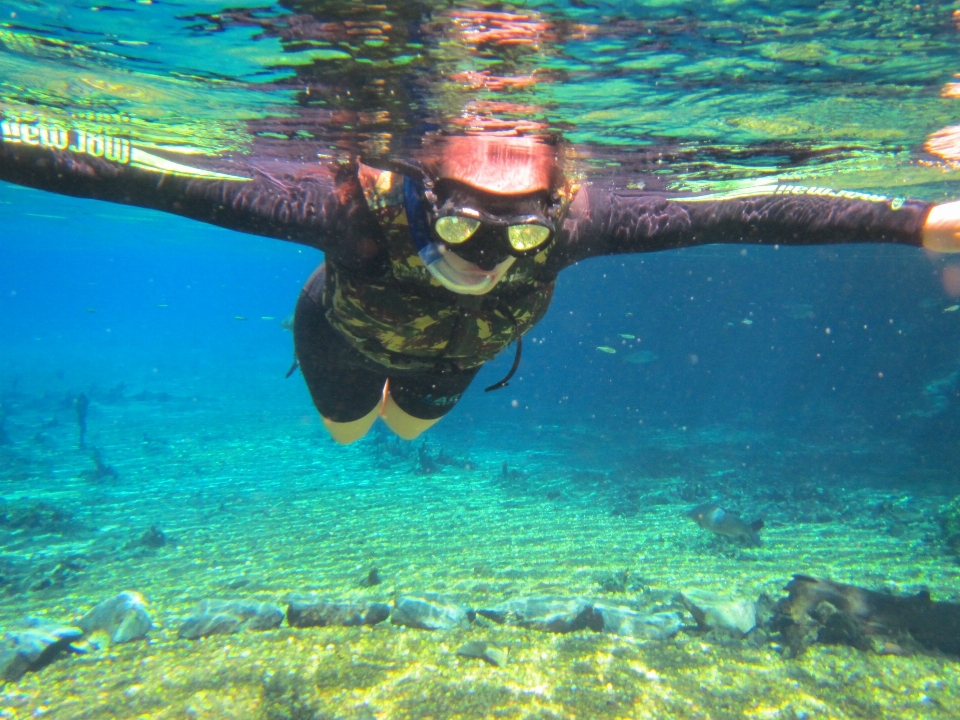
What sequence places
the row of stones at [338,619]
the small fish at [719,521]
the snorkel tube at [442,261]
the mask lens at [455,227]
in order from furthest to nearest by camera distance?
the small fish at [719,521]
the row of stones at [338,619]
the snorkel tube at [442,261]
the mask lens at [455,227]

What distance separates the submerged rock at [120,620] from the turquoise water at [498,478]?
0.25m

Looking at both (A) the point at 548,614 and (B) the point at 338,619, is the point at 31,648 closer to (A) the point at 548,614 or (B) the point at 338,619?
(B) the point at 338,619

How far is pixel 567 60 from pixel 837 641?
8107mm

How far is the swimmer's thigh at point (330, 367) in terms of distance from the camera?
4.41 metres

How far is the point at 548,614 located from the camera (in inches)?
285

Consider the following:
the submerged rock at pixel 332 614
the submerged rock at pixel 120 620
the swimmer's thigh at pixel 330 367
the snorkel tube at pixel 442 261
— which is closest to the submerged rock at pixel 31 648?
the submerged rock at pixel 120 620

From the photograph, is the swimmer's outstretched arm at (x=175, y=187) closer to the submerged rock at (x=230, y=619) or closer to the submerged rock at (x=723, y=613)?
the submerged rock at (x=230, y=619)

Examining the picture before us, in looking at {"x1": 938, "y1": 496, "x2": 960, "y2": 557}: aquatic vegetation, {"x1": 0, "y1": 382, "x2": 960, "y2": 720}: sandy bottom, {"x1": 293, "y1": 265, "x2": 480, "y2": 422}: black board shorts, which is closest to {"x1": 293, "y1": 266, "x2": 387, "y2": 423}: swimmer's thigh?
{"x1": 293, "y1": 265, "x2": 480, "y2": 422}: black board shorts

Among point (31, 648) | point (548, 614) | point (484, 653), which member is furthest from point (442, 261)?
point (31, 648)

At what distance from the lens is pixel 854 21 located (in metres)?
5.42

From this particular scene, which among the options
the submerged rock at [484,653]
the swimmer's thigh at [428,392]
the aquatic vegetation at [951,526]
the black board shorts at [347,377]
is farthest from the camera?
A: the aquatic vegetation at [951,526]

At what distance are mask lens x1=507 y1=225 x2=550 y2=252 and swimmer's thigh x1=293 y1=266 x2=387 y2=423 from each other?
1.96 m

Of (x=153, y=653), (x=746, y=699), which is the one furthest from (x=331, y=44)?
(x=746, y=699)

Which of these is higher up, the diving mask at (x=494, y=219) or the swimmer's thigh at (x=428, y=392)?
the diving mask at (x=494, y=219)
